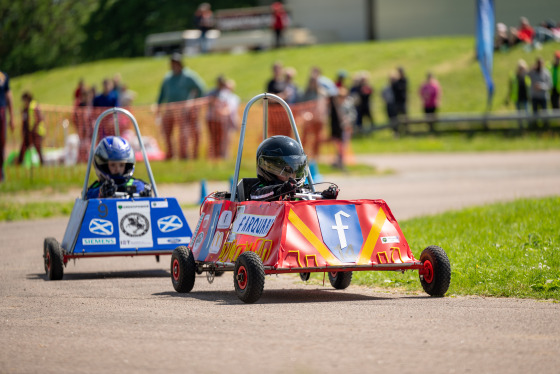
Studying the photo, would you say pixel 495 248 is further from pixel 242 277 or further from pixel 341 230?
pixel 242 277

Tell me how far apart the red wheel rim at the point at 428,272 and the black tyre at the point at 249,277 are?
1.52 m

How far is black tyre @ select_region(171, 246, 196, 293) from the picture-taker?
32.3 ft

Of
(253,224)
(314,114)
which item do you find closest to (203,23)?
(314,114)

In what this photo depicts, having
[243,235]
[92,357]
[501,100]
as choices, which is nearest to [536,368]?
[92,357]

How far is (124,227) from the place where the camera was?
466 inches

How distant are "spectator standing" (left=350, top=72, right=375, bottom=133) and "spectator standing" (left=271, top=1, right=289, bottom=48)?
1423cm

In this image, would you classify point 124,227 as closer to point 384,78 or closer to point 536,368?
point 536,368

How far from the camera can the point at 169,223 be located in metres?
12.0

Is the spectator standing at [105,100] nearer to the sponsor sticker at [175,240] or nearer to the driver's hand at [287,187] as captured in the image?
the sponsor sticker at [175,240]

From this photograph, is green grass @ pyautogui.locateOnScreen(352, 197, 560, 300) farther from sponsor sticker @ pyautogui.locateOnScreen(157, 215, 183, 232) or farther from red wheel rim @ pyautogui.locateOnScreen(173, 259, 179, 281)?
sponsor sticker @ pyautogui.locateOnScreen(157, 215, 183, 232)

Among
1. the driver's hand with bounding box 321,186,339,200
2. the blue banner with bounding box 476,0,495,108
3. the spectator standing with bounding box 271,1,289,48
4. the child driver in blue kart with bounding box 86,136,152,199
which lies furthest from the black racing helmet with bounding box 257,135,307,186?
the spectator standing with bounding box 271,1,289,48

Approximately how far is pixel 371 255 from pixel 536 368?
2.98m

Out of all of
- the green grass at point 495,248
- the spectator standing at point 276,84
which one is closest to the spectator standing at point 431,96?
the spectator standing at point 276,84

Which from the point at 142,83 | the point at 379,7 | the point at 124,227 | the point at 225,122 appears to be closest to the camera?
the point at 124,227
